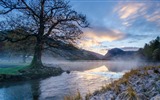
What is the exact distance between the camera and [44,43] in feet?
97.3

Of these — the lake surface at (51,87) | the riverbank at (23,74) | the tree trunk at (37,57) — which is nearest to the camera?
the lake surface at (51,87)

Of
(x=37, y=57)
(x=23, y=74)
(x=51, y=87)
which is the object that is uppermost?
(x=37, y=57)

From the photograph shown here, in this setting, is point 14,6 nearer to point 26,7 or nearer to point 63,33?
point 26,7

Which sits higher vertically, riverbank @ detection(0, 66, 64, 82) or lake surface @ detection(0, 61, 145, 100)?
riverbank @ detection(0, 66, 64, 82)

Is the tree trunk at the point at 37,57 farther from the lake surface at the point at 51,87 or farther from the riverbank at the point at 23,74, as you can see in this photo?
the lake surface at the point at 51,87

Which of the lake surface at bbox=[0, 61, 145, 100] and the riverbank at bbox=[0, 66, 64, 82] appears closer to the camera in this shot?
the lake surface at bbox=[0, 61, 145, 100]

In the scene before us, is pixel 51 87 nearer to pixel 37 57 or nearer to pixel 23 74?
pixel 23 74

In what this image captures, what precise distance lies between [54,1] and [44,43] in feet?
19.4

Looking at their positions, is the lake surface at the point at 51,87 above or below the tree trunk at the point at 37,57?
below

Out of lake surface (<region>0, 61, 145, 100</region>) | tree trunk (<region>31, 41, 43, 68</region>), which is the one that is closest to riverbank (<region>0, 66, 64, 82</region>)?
tree trunk (<region>31, 41, 43, 68</region>)

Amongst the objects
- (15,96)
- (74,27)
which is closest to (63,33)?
(74,27)

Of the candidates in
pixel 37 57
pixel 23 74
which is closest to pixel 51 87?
pixel 23 74

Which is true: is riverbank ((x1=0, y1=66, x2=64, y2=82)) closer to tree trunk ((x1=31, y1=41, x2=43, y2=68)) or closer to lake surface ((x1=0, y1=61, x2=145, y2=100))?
tree trunk ((x1=31, y1=41, x2=43, y2=68))

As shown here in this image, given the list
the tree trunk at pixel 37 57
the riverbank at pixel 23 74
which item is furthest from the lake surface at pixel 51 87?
the tree trunk at pixel 37 57
